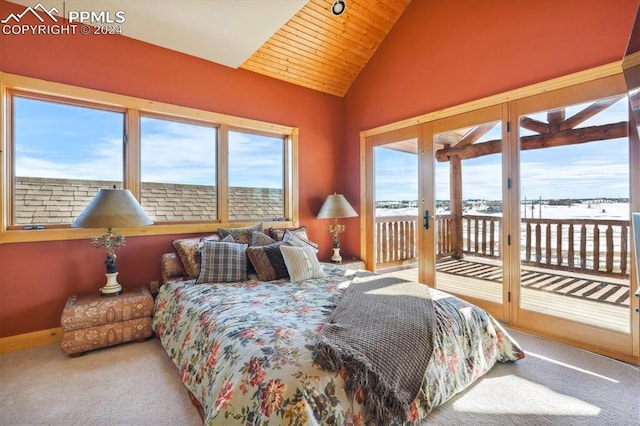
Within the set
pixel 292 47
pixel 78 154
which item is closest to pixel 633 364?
pixel 292 47

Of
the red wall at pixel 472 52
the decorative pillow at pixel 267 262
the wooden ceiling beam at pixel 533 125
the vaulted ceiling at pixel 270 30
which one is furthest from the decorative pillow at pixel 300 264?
the wooden ceiling beam at pixel 533 125

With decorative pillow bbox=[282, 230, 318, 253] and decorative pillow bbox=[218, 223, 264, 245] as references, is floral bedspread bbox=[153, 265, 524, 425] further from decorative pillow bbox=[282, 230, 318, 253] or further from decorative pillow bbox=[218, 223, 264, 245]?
decorative pillow bbox=[218, 223, 264, 245]

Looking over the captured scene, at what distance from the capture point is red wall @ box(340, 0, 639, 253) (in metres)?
2.37

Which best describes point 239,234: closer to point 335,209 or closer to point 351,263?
point 335,209

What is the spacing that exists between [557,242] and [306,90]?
11.6 ft

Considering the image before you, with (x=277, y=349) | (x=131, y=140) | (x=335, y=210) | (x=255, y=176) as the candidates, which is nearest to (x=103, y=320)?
(x=131, y=140)

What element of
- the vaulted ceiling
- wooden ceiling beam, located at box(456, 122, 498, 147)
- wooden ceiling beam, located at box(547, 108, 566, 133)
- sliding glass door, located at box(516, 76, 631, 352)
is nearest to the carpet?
sliding glass door, located at box(516, 76, 631, 352)

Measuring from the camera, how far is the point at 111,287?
260cm

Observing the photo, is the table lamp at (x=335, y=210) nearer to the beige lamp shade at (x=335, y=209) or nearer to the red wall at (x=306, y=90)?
the beige lamp shade at (x=335, y=209)

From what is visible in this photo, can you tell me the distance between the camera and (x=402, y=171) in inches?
156

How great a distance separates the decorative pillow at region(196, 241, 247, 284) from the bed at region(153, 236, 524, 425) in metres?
0.10

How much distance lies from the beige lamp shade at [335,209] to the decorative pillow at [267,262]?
1.30 metres

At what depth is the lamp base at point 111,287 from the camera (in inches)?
101

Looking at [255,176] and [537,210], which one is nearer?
[537,210]
